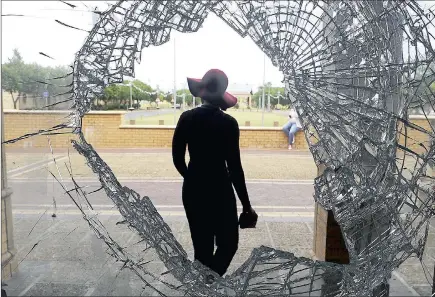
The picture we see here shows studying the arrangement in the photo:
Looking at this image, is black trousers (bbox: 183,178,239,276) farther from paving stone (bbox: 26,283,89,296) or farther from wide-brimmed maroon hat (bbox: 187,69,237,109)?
paving stone (bbox: 26,283,89,296)

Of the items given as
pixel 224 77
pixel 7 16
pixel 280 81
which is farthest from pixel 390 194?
pixel 7 16

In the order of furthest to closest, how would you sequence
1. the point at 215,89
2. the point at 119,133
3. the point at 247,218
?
the point at 119,133 < the point at 247,218 < the point at 215,89

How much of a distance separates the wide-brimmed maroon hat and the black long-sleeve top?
0.04m

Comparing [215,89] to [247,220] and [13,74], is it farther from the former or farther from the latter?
[13,74]

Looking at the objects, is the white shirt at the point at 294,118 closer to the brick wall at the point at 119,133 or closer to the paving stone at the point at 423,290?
the brick wall at the point at 119,133

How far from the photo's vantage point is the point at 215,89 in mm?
1795

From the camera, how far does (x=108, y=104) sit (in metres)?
1.94

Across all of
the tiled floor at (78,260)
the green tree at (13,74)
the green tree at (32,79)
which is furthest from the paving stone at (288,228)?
the green tree at (13,74)

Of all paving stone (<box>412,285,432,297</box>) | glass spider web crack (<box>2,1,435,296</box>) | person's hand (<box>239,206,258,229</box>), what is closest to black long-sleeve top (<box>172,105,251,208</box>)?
person's hand (<box>239,206,258,229</box>)

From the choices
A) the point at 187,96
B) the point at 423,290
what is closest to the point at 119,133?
the point at 187,96

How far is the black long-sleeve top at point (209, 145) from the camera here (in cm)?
177

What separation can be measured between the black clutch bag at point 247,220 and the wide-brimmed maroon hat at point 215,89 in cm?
50

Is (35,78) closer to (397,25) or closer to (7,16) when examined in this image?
(7,16)

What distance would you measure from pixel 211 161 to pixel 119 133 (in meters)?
0.58
